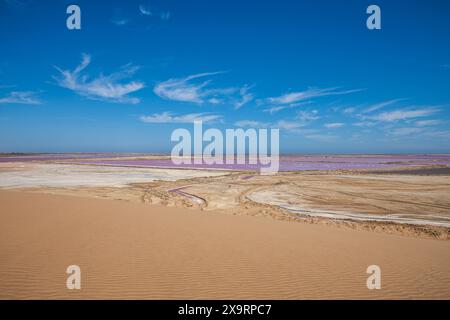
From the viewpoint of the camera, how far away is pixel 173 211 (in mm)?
11445

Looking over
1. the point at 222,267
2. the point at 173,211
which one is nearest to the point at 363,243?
the point at 222,267

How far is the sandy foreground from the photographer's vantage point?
15.5 feet

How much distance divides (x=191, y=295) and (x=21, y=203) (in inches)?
441

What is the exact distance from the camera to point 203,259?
6.16 meters

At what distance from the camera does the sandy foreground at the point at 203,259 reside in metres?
4.73

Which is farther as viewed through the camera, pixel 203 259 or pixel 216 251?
pixel 216 251

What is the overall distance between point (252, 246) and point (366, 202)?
10181mm
